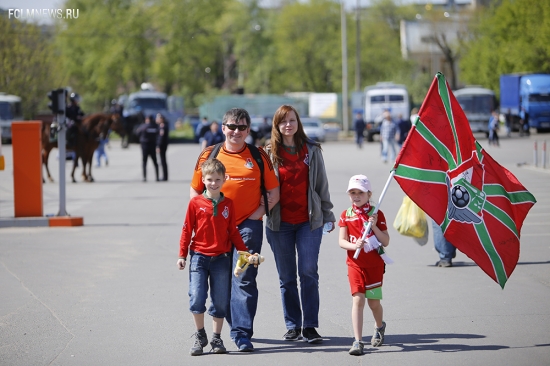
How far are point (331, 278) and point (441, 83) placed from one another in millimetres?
3434

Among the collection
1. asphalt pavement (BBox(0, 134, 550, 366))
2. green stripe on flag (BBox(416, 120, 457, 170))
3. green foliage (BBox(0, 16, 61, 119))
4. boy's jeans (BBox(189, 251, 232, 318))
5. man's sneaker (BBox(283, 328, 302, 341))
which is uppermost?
green foliage (BBox(0, 16, 61, 119))

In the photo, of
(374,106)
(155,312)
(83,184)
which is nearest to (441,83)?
(155,312)

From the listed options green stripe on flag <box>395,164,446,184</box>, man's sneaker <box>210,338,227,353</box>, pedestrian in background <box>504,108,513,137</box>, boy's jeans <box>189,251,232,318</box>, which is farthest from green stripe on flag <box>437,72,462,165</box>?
pedestrian in background <box>504,108,513,137</box>

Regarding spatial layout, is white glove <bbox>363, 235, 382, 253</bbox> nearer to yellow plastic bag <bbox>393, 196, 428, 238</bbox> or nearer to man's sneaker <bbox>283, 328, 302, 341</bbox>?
man's sneaker <bbox>283, 328, 302, 341</bbox>

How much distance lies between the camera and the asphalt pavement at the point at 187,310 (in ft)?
21.5

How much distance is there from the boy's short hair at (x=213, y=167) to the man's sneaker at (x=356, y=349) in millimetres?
1619

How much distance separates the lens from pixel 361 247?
6422 millimetres

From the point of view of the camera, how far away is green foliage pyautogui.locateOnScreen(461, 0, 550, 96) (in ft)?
171

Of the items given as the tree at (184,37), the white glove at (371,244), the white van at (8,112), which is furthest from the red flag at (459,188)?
the tree at (184,37)

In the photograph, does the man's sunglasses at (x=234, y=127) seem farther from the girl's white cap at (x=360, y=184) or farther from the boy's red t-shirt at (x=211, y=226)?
the girl's white cap at (x=360, y=184)

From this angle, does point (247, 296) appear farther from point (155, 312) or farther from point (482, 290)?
point (482, 290)

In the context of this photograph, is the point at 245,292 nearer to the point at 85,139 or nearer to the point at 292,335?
the point at 292,335

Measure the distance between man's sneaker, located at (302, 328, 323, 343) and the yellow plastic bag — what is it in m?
3.35

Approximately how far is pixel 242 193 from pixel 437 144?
1686 mm
